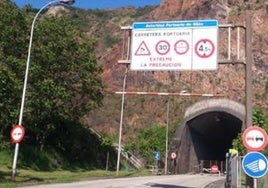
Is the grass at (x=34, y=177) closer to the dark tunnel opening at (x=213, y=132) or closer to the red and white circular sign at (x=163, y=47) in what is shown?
the red and white circular sign at (x=163, y=47)

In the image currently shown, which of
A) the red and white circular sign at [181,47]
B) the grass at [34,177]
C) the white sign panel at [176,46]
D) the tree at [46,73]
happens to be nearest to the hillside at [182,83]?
the tree at [46,73]

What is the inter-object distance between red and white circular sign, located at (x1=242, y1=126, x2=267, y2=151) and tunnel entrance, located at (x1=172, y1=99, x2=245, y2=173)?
5028 centimetres

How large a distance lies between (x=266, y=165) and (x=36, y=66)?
1263 inches

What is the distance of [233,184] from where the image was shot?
78.7 ft

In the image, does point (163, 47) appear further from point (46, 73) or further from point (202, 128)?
point (202, 128)

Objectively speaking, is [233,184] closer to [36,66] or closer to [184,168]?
[36,66]

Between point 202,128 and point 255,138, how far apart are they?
5891 cm

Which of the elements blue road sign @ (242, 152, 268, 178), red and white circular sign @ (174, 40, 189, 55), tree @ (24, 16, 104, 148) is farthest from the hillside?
blue road sign @ (242, 152, 268, 178)

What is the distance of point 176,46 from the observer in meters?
21.9

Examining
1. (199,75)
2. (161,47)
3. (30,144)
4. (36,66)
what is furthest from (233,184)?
(199,75)

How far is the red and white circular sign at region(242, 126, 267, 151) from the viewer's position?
14125mm

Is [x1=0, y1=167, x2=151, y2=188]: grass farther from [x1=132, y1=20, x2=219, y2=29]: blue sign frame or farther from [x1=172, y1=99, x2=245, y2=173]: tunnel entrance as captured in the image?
[x1=172, y1=99, x2=245, y2=173]: tunnel entrance

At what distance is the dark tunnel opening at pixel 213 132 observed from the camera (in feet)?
226

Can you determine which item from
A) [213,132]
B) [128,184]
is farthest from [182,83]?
[128,184]
